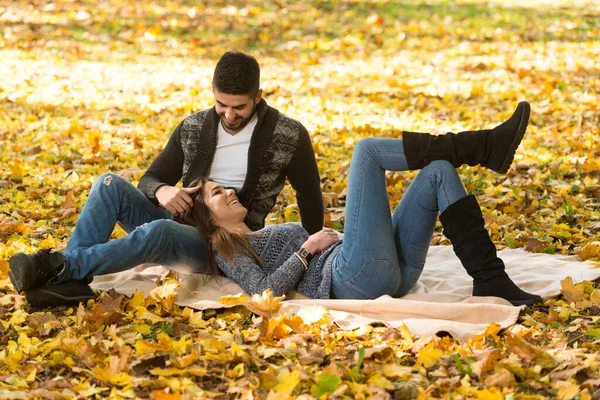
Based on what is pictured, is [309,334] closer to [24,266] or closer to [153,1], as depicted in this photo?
[24,266]

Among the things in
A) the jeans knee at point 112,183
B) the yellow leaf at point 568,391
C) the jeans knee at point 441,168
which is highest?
the jeans knee at point 441,168

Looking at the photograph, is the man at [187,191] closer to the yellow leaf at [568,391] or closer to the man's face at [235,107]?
the man's face at [235,107]

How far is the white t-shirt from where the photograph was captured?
15.6 ft

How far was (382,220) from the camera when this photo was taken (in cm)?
411

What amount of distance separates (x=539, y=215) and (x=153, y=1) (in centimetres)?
1101

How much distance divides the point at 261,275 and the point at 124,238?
0.70 meters

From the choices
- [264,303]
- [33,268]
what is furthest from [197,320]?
[33,268]

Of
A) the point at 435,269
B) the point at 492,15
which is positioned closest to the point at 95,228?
the point at 435,269

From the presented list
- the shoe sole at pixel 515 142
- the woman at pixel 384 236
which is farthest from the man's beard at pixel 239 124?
the shoe sole at pixel 515 142

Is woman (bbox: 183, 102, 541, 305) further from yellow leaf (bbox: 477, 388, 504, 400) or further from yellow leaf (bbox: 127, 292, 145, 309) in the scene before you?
yellow leaf (bbox: 477, 388, 504, 400)

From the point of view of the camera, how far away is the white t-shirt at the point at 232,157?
15.6 feet

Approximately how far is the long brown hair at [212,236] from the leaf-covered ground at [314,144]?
0.28m

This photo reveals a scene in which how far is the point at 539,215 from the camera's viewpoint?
595 cm

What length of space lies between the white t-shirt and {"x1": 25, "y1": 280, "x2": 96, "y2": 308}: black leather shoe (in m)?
0.97
